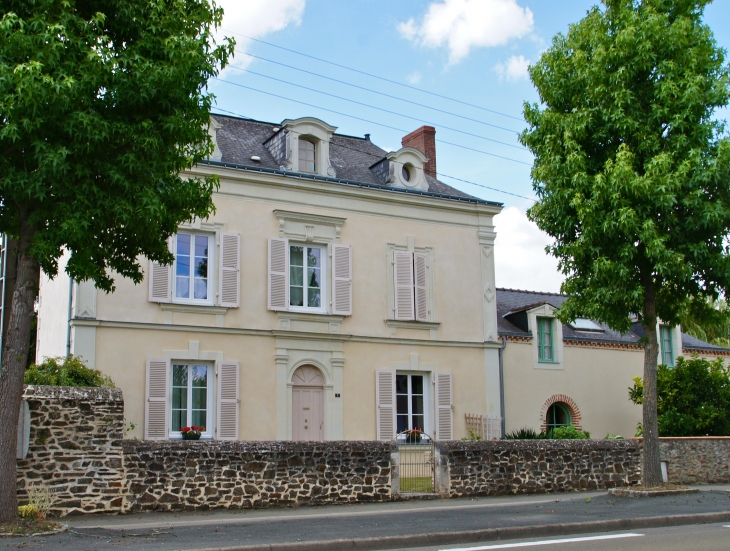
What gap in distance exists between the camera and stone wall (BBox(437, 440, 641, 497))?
14.9 meters

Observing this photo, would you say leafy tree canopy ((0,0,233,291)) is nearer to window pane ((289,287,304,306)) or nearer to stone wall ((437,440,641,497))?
stone wall ((437,440,641,497))

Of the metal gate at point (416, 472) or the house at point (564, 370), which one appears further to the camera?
the house at point (564, 370)

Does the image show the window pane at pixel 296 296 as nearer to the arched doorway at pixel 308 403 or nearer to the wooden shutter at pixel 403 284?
the arched doorway at pixel 308 403

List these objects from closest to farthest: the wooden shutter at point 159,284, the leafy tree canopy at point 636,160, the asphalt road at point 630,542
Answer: the asphalt road at point 630,542 < the leafy tree canopy at point 636,160 < the wooden shutter at point 159,284

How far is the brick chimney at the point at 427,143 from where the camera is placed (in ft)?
78.8

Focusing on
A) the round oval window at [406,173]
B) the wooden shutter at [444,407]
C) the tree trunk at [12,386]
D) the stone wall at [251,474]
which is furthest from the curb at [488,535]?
the round oval window at [406,173]

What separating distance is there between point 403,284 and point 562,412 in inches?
273

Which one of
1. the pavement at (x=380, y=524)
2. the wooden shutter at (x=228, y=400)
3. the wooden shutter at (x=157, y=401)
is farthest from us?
the wooden shutter at (x=228, y=400)

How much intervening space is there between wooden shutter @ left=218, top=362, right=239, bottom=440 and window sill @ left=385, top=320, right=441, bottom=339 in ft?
13.9

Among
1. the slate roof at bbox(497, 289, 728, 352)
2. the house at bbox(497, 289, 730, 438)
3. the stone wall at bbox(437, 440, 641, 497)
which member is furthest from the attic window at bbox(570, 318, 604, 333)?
the stone wall at bbox(437, 440, 641, 497)

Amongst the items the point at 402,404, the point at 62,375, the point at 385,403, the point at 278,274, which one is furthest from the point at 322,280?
the point at 62,375

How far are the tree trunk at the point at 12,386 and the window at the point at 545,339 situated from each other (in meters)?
16.0

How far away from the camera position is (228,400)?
719 inches

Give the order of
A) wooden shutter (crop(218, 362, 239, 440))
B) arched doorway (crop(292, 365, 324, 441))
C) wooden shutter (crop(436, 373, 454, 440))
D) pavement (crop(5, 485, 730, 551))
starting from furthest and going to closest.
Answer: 1. wooden shutter (crop(436, 373, 454, 440))
2. arched doorway (crop(292, 365, 324, 441))
3. wooden shutter (crop(218, 362, 239, 440))
4. pavement (crop(5, 485, 730, 551))
